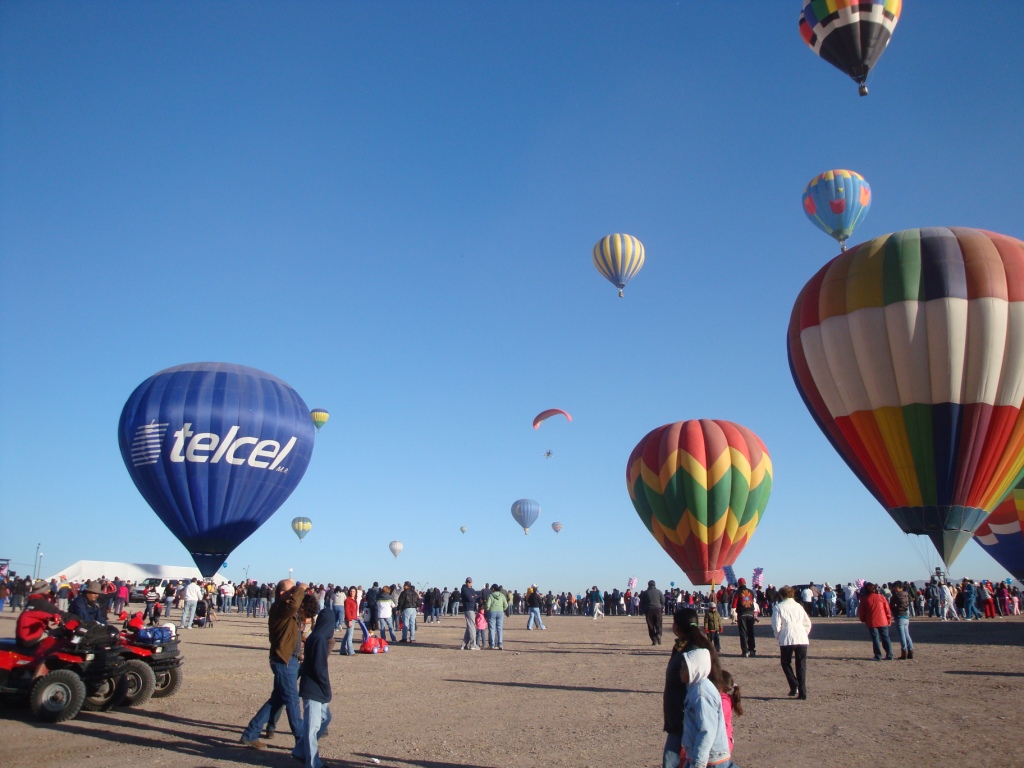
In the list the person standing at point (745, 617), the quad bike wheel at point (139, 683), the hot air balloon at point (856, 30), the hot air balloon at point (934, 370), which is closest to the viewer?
the quad bike wheel at point (139, 683)

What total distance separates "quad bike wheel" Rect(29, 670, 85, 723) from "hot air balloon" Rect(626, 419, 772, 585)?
70.5 feet

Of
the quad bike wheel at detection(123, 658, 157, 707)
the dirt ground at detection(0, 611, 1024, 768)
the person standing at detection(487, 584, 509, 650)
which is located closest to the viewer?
the dirt ground at detection(0, 611, 1024, 768)

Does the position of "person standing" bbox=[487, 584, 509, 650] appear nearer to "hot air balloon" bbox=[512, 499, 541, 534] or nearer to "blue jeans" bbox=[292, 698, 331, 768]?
"blue jeans" bbox=[292, 698, 331, 768]

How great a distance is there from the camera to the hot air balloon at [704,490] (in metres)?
26.8

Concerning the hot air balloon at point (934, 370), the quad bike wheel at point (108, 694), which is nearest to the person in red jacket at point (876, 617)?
the hot air balloon at point (934, 370)

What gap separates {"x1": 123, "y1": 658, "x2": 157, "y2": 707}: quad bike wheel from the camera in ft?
29.5

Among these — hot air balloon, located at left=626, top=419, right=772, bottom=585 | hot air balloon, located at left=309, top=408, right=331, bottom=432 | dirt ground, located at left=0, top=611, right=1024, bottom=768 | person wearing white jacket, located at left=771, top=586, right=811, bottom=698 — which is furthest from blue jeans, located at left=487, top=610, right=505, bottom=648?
hot air balloon, located at left=309, top=408, right=331, bottom=432

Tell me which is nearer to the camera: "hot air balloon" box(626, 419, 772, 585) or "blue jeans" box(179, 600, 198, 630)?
"blue jeans" box(179, 600, 198, 630)

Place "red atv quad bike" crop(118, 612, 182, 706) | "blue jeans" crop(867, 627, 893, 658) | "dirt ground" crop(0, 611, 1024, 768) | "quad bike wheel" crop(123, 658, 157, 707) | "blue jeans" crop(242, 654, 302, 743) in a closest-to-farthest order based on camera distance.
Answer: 1. "dirt ground" crop(0, 611, 1024, 768)
2. "blue jeans" crop(242, 654, 302, 743)
3. "quad bike wheel" crop(123, 658, 157, 707)
4. "red atv quad bike" crop(118, 612, 182, 706)
5. "blue jeans" crop(867, 627, 893, 658)

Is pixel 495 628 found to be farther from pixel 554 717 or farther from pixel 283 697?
pixel 283 697

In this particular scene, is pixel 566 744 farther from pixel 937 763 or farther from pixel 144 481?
pixel 144 481

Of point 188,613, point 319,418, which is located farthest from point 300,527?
point 188,613

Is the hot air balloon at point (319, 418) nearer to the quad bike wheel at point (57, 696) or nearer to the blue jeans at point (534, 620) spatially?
the blue jeans at point (534, 620)

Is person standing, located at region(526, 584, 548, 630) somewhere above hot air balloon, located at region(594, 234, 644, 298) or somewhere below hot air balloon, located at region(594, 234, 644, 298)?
below
